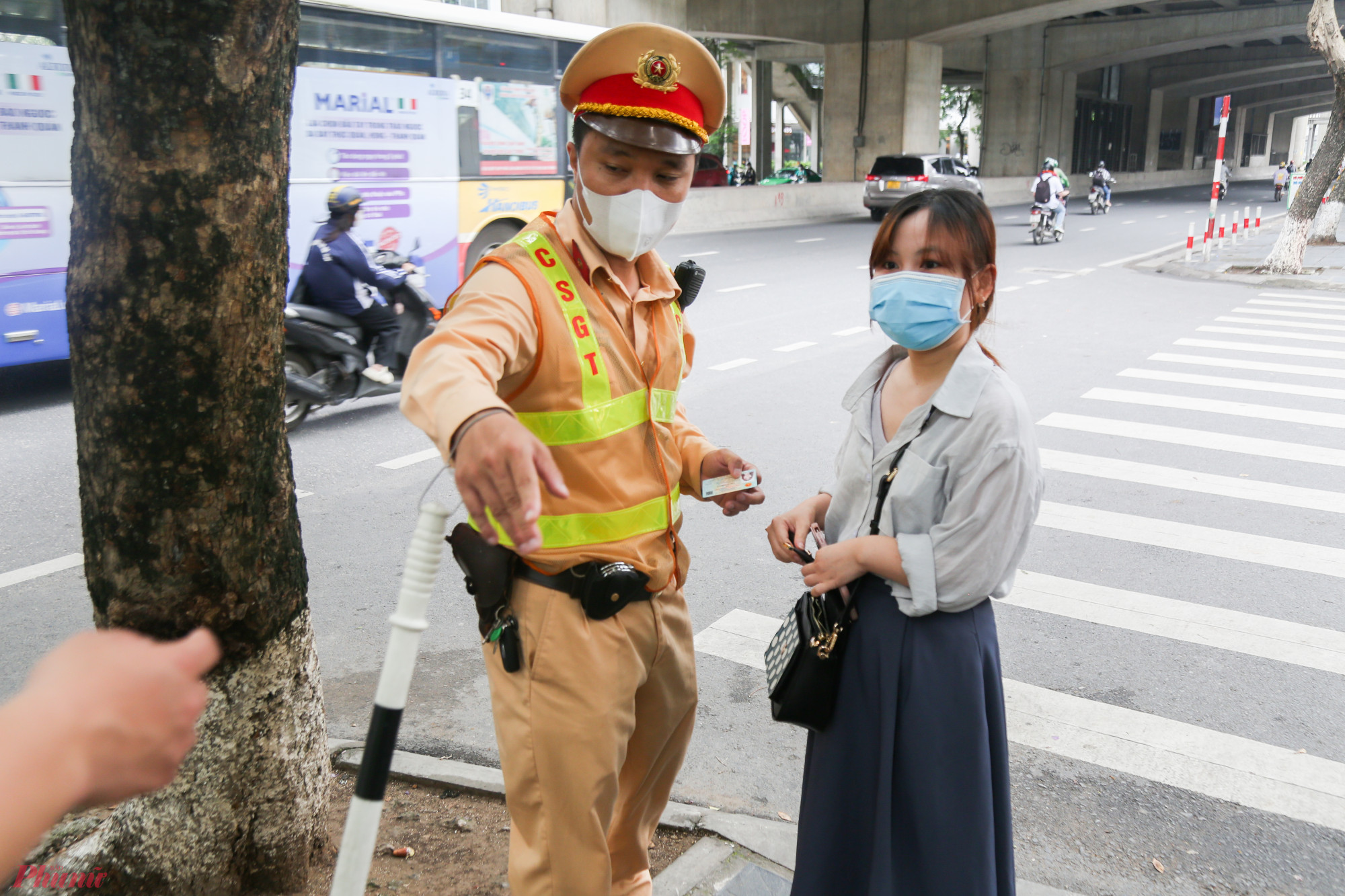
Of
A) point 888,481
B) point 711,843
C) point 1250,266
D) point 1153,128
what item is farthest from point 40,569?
point 1153,128

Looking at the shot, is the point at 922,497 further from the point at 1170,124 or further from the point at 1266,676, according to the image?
the point at 1170,124

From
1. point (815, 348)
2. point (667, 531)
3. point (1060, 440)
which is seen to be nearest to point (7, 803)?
point (667, 531)

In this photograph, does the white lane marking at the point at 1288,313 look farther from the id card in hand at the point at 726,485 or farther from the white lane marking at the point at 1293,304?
the id card in hand at the point at 726,485

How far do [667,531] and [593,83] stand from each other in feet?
2.93

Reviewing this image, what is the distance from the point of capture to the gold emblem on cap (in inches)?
79.5

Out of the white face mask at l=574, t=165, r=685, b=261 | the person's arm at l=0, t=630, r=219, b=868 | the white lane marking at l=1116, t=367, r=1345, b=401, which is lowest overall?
the white lane marking at l=1116, t=367, r=1345, b=401

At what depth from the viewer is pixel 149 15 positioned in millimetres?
1966

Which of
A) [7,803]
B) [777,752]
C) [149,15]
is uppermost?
[149,15]

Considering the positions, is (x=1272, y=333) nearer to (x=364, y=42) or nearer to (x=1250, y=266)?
(x=1250, y=266)

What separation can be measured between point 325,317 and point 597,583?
6209 mm

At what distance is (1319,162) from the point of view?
16047mm

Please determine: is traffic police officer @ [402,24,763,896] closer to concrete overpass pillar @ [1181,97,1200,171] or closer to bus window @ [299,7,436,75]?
bus window @ [299,7,436,75]

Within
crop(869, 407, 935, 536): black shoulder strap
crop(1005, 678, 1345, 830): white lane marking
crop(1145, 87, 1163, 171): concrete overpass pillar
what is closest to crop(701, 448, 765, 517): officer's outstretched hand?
crop(869, 407, 935, 536): black shoulder strap

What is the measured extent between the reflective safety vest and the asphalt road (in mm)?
878
